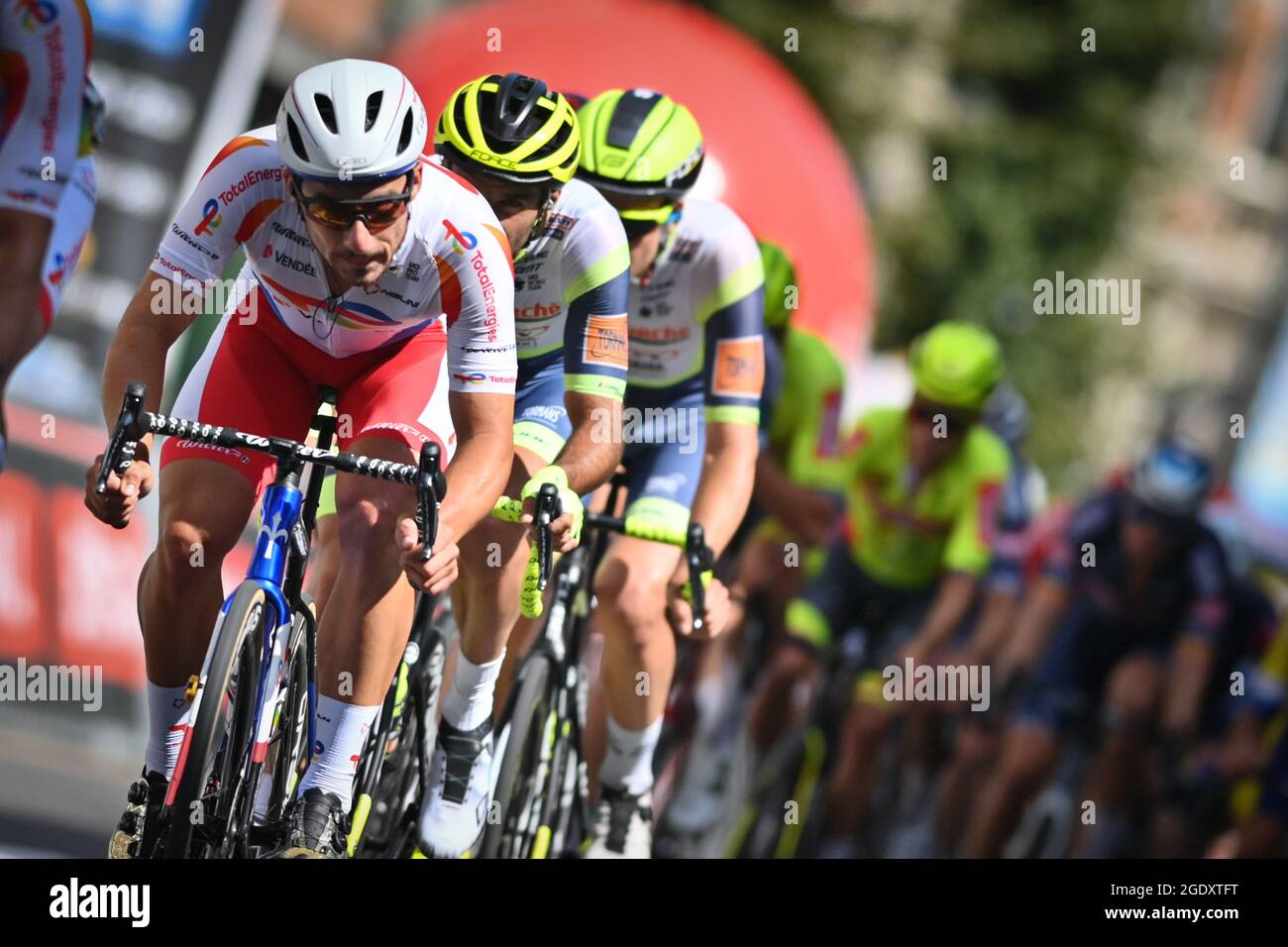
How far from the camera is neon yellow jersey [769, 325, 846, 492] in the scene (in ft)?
26.3

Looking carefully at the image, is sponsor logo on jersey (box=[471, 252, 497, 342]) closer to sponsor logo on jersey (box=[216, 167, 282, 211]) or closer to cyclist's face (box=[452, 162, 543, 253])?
cyclist's face (box=[452, 162, 543, 253])

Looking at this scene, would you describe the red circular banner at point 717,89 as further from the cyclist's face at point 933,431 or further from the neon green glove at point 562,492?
the neon green glove at point 562,492

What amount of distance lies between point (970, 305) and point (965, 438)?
13442 mm

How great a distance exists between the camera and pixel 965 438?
8711 millimetres

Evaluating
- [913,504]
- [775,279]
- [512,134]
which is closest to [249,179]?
[512,134]

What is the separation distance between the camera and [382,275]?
4758 mm

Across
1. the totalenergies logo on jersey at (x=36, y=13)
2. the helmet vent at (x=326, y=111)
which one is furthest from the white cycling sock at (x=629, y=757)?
the totalenergies logo on jersey at (x=36, y=13)

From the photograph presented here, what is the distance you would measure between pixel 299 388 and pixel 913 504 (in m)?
4.47

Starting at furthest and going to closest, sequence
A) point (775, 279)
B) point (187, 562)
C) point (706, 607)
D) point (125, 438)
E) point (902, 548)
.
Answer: point (902, 548) → point (775, 279) → point (706, 607) → point (187, 562) → point (125, 438)

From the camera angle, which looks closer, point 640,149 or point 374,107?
point 374,107

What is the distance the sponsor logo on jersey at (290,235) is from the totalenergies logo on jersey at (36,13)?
74 cm

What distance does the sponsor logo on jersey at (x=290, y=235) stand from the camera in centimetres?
473

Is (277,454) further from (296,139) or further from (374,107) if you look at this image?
(374,107)
